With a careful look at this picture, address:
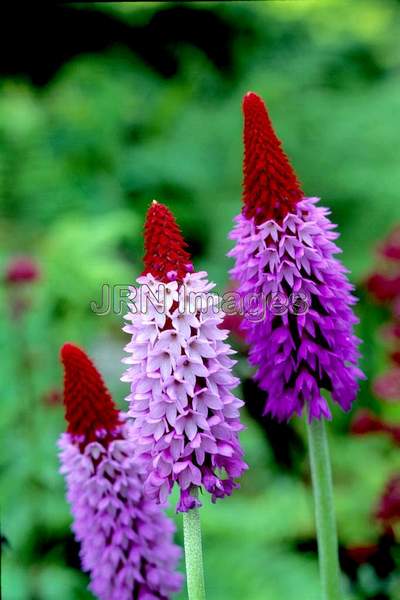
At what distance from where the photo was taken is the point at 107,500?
253 centimetres

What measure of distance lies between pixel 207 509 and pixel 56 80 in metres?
8.32

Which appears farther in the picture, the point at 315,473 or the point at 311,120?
the point at 311,120

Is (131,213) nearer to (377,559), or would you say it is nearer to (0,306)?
(0,306)

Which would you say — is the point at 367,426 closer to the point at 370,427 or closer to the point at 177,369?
the point at 370,427

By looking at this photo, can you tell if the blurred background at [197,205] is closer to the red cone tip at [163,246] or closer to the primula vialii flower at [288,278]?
the primula vialii flower at [288,278]

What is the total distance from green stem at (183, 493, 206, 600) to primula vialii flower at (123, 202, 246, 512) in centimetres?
5

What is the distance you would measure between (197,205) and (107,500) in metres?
7.14

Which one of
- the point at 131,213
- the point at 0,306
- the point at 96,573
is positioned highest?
the point at 131,213

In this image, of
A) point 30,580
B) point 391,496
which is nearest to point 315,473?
point 391,496

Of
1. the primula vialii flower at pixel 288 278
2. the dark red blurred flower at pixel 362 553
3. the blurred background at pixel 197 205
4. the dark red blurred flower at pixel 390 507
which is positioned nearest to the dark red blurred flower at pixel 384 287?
the blurred background at pixel 197 205

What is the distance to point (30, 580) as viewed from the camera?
15.3 ft

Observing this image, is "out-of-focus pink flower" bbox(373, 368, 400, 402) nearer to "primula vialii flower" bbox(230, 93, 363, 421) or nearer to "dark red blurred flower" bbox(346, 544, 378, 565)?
"dark red blurred flower" bbox(346, 544, 378, 565)

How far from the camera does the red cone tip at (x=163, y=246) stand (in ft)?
6.91

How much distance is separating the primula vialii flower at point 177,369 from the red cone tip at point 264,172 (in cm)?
37
